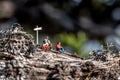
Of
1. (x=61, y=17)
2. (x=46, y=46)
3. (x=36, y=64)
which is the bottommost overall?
(x=61, y=17)

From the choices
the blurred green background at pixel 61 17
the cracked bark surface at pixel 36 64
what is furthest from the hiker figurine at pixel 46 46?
the blurred green background at pixel 61 17

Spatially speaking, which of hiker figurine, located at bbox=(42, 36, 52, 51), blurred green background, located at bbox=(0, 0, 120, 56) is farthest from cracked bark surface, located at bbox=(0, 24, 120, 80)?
blurred green background, located at bbox=(0, 0, 120, 56)

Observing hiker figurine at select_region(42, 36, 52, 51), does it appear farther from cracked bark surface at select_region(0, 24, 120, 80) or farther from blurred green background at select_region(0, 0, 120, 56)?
blurred green background at select_region(0, 0, 120, 56)

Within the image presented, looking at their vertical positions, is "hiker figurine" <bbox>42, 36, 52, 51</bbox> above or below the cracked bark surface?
above

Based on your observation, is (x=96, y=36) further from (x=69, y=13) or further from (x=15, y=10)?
(x=15, y=10)

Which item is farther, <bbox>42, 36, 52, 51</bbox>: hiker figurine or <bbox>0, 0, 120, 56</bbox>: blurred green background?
<bbox>42, 36, 52, 51</bbox>: hiker figurine

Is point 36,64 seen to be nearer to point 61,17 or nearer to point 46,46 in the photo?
point 46,46

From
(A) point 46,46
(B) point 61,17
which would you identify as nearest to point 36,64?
(A) point 46,46

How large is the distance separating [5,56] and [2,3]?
232 cm

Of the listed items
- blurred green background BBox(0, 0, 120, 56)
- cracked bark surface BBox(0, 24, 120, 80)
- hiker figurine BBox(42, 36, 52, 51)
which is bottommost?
blurred green background BBox(0, 0, 120, 56)

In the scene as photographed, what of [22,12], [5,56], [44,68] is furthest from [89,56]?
[22,12]

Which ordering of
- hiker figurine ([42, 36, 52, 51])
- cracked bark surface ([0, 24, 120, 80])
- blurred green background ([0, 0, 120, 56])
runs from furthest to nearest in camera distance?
hiker figurine ([42, 36, 52, 51]), cracked bark surface ([0, 24, 120, 80]), blurred green background ([0, 0, 120, 56])

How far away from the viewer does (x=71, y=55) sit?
381 centimetres

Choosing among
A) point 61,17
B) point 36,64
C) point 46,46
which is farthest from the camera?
point 46,46
